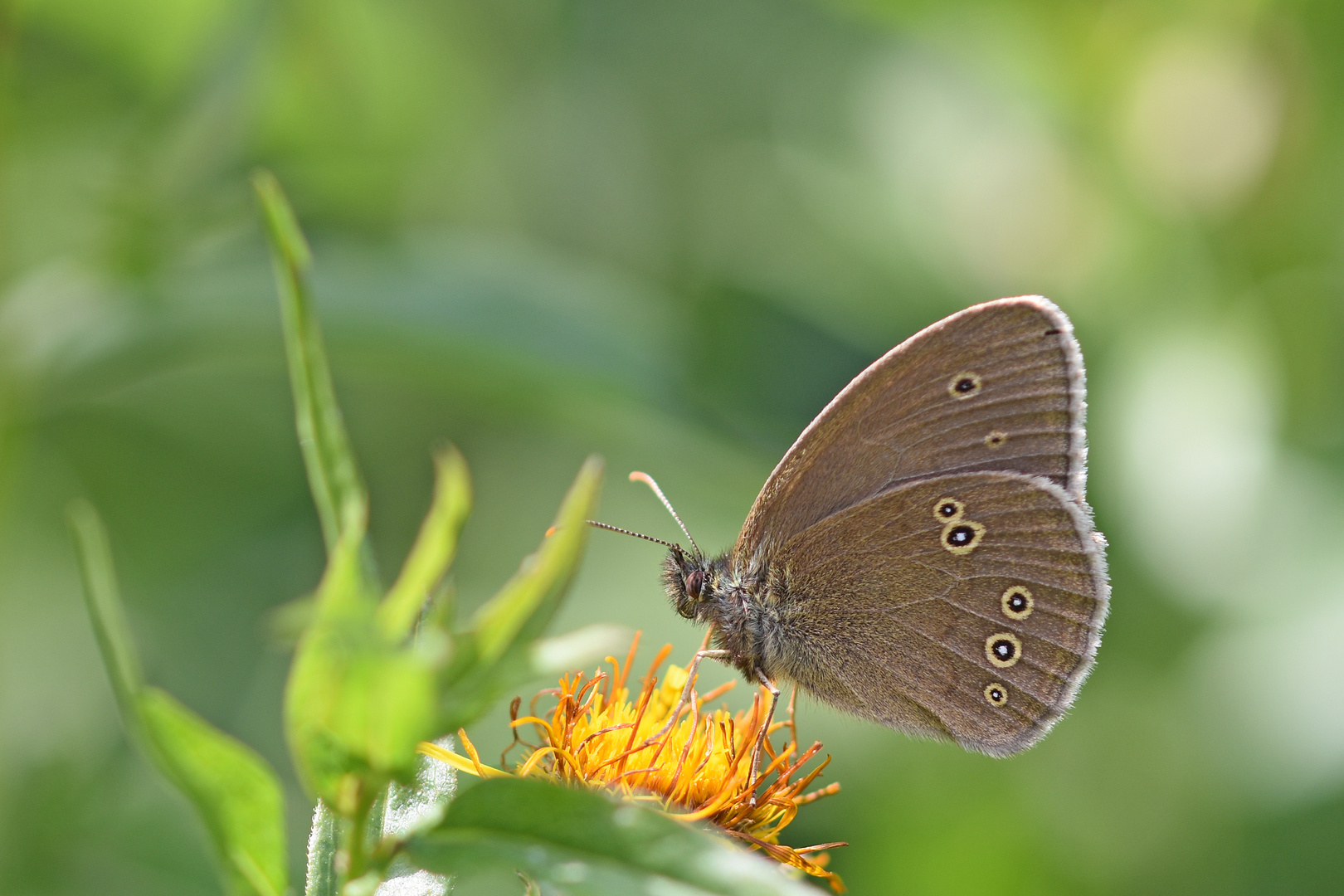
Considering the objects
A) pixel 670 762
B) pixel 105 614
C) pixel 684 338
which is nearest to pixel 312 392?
pixel 105 614

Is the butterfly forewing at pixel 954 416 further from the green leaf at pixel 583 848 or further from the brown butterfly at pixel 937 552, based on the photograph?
the green leaf at pixel 583 848

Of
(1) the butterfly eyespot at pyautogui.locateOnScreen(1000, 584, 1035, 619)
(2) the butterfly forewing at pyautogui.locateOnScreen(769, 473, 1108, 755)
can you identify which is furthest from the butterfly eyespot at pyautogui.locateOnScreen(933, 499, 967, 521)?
(1) the butterfly eyespot at pyautogui.locateOnScreen(1000, 584, 1035, 619)

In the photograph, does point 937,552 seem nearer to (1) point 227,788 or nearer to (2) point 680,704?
(2) point 680,704

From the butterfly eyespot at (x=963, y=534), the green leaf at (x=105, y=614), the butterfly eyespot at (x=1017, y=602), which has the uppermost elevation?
the butterfly eyespot at (x=963, y=534)

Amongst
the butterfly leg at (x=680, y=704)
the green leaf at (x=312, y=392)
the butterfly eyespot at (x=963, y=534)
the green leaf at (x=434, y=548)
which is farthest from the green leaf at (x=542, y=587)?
the butterfly eyespot at (x=963, y=534)

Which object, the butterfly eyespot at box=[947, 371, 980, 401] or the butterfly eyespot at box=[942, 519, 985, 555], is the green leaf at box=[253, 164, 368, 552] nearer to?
the butterfly eyespot at box=[947, 371, 980, 401]

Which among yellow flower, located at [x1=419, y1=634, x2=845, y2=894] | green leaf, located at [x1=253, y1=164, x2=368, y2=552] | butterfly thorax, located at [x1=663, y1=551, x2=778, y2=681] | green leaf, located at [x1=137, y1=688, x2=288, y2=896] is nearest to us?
green leaf, located at [x1=137, y1=688, x2=288, y2=896]
